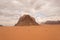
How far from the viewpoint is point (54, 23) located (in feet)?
2.95

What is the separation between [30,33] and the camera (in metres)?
0.80

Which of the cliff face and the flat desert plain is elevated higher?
the cliff face

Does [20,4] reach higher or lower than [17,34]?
higher

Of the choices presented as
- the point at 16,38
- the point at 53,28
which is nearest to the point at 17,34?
the point at 16,38

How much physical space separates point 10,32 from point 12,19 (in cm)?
19

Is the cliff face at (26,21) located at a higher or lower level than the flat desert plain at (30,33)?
higher

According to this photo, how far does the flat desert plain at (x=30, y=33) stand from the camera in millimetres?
788

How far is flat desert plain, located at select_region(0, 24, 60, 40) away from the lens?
788mm

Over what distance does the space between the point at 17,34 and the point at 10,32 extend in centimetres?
5

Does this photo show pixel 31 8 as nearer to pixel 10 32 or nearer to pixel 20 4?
pixel 20 4

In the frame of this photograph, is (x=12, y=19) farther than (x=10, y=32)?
Yes

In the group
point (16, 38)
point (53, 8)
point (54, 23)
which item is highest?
point (53, 8)

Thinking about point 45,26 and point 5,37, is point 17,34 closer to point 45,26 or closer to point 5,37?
point 5,37

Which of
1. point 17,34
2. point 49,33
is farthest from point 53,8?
point 17,34
